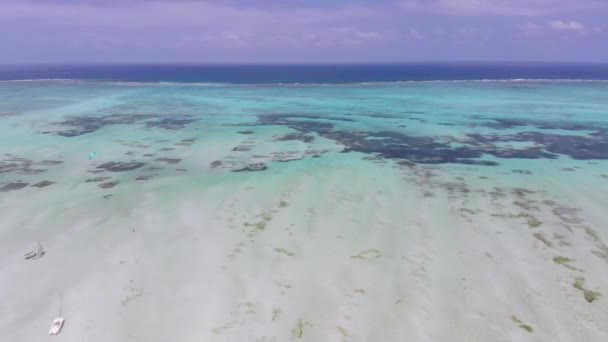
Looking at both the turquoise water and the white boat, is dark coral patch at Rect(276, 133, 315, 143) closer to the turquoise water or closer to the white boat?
the turquoise water

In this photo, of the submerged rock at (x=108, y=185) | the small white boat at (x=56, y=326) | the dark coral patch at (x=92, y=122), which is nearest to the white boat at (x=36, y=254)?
the small white boat at (x=56, y=326)

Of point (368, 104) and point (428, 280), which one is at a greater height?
point (368, 104)

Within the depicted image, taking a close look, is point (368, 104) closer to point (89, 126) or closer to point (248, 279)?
point (89, 126)

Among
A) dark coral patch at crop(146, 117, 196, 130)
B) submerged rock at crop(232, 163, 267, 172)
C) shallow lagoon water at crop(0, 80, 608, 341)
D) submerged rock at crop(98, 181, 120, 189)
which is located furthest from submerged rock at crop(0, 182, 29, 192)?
dark coral patch at crop(146, 117, 196, 130)

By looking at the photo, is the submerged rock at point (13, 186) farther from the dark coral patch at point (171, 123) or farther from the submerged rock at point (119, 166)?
the dark coral patch at point (171, 123)

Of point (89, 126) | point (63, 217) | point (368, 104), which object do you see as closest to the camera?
point (63, 217)

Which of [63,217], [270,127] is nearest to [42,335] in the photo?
[63,217]

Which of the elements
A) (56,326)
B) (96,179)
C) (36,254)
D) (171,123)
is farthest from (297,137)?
(56,326)
